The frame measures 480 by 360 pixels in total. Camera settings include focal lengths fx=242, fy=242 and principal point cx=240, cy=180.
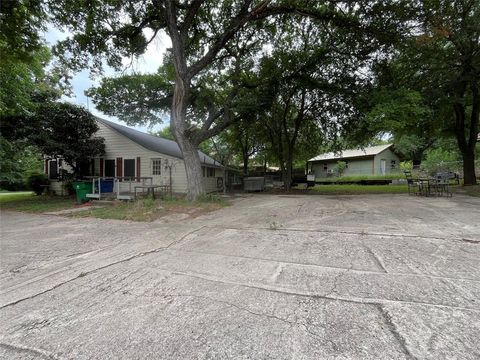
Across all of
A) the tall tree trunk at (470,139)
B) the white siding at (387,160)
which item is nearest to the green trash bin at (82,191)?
the tall tree trunk at (470,139)

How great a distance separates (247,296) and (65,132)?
1466 cm

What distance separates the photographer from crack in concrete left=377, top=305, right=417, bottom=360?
1594mm

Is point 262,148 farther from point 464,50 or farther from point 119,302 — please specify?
point 119,302

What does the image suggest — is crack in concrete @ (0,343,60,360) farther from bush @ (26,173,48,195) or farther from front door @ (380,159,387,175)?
front door @ (380,159,387,175)

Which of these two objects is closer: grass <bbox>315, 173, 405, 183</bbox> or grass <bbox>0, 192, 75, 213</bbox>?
grass <bbox>0, 192, 75, 213</bbox>

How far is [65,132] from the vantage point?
13.0m

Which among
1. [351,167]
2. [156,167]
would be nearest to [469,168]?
[351,167]

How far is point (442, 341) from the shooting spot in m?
1.69

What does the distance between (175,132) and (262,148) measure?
15931 millimetres

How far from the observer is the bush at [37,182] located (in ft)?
53.0

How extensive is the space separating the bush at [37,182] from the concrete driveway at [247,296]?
46.4 ft

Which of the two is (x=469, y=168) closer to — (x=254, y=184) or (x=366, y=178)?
(x=366, y=178)

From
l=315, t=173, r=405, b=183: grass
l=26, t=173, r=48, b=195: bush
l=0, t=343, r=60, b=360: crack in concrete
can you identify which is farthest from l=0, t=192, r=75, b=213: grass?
l=315, t=173, r=405, b=183: grass

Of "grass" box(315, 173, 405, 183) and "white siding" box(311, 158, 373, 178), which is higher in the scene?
"white siding" box(311, 158, 373, 178)
